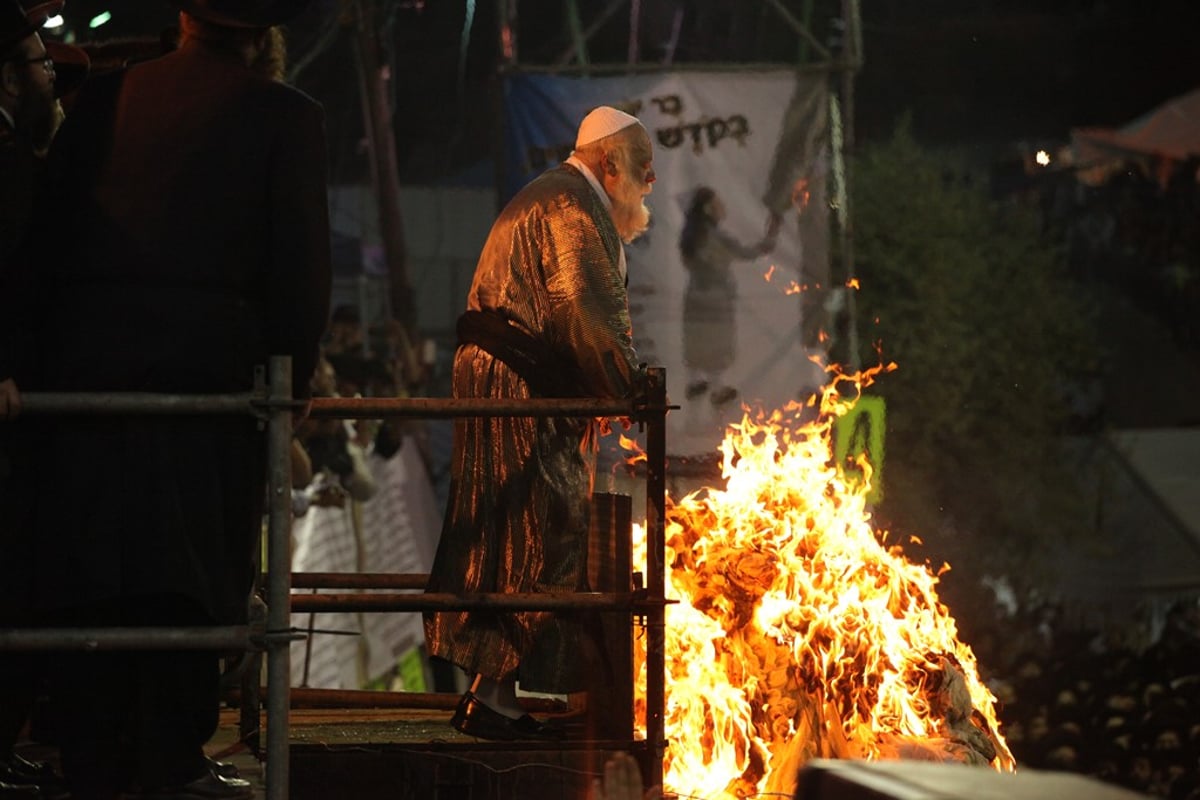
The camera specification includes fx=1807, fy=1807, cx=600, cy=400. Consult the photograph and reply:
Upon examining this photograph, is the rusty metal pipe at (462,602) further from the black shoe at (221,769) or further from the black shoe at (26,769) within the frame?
the black shoe at (26,769)

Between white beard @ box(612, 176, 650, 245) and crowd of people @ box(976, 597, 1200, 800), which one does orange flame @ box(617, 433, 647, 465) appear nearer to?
white beard @ box(612, 176, 650, 245)

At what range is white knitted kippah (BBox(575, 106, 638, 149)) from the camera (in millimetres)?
6438

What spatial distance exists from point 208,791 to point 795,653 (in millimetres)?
3023

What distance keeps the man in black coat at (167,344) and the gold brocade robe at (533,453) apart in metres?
1.53

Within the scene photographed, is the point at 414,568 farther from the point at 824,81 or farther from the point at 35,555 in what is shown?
the point at 35,555

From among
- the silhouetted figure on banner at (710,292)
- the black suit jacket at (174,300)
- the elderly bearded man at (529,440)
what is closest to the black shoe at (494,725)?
the elderly bearded man at (529,440)

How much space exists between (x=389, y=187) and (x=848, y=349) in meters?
7.18

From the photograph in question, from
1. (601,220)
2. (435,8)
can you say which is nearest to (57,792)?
(601,220)

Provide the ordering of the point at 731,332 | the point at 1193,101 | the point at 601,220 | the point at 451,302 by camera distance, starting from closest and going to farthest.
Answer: the point at 601,220 → the point at 731,332 → the point at 1193,101 → the point at 451,302

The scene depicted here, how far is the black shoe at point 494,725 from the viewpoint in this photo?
5785 mm

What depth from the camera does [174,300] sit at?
14.3 feet

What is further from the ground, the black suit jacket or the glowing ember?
the black suit jacket

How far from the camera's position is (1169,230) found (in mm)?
26609

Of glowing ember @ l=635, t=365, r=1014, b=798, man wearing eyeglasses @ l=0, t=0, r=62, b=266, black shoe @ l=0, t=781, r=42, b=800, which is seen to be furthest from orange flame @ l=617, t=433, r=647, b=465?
black shoe @ l=0, t=781, r=42, b=800
